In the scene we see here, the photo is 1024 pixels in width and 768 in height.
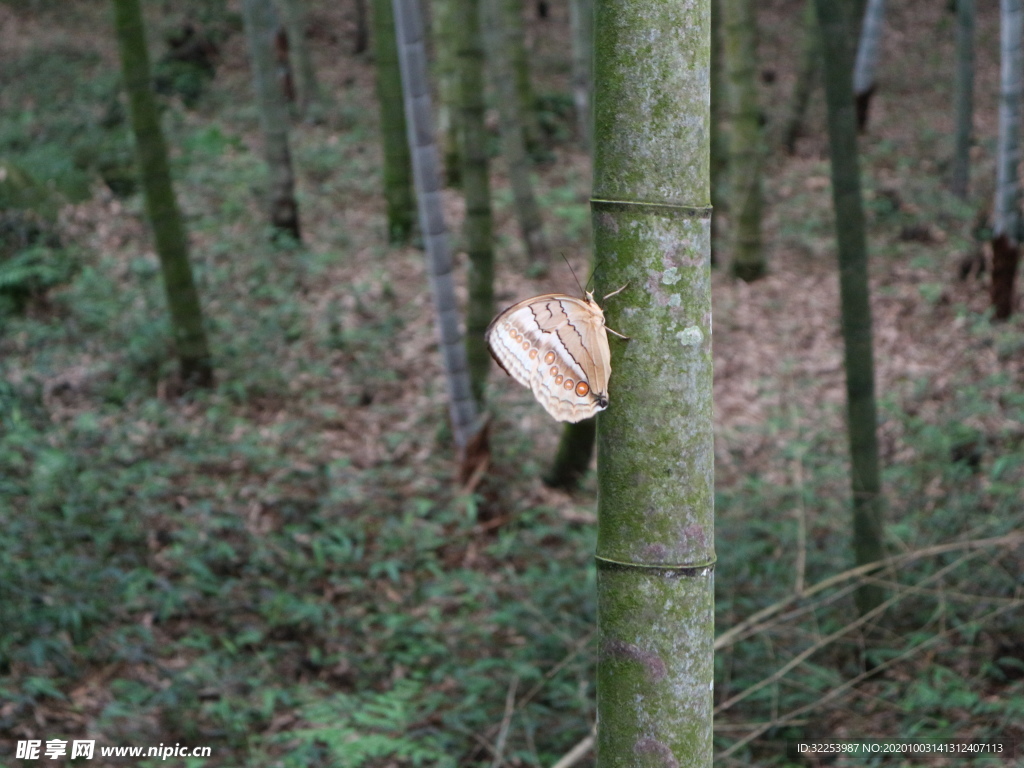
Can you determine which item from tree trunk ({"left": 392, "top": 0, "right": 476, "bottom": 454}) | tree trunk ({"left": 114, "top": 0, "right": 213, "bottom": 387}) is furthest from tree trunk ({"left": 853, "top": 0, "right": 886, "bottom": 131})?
tree trunk ({"left": 114, "top": 0, "right": 213, "bottom": 387})

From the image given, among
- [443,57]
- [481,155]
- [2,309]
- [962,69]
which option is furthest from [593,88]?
[962,69]

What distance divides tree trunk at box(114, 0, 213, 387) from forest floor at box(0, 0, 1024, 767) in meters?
0.29

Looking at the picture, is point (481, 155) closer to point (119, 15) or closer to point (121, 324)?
point (119, 15)

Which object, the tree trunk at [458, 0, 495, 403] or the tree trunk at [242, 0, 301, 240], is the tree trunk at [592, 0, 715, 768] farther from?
the tree trunk at [242, 0, 301, 240]

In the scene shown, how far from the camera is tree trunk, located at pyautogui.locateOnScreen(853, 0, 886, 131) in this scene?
447 inches

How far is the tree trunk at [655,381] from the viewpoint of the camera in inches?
40.7

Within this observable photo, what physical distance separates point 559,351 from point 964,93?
10193 mm

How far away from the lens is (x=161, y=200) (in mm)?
5727

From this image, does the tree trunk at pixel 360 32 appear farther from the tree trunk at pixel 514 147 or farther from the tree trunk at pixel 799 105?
the tree trunk at pixel 799 105

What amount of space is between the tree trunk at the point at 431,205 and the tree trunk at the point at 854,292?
86.6 inches

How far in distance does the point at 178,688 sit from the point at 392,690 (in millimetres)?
943

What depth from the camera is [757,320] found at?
764 cm

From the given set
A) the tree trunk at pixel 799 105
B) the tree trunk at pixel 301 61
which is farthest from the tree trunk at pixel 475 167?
the tree trunk at pixel 799 105

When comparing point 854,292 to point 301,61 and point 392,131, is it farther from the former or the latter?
point 301,61
